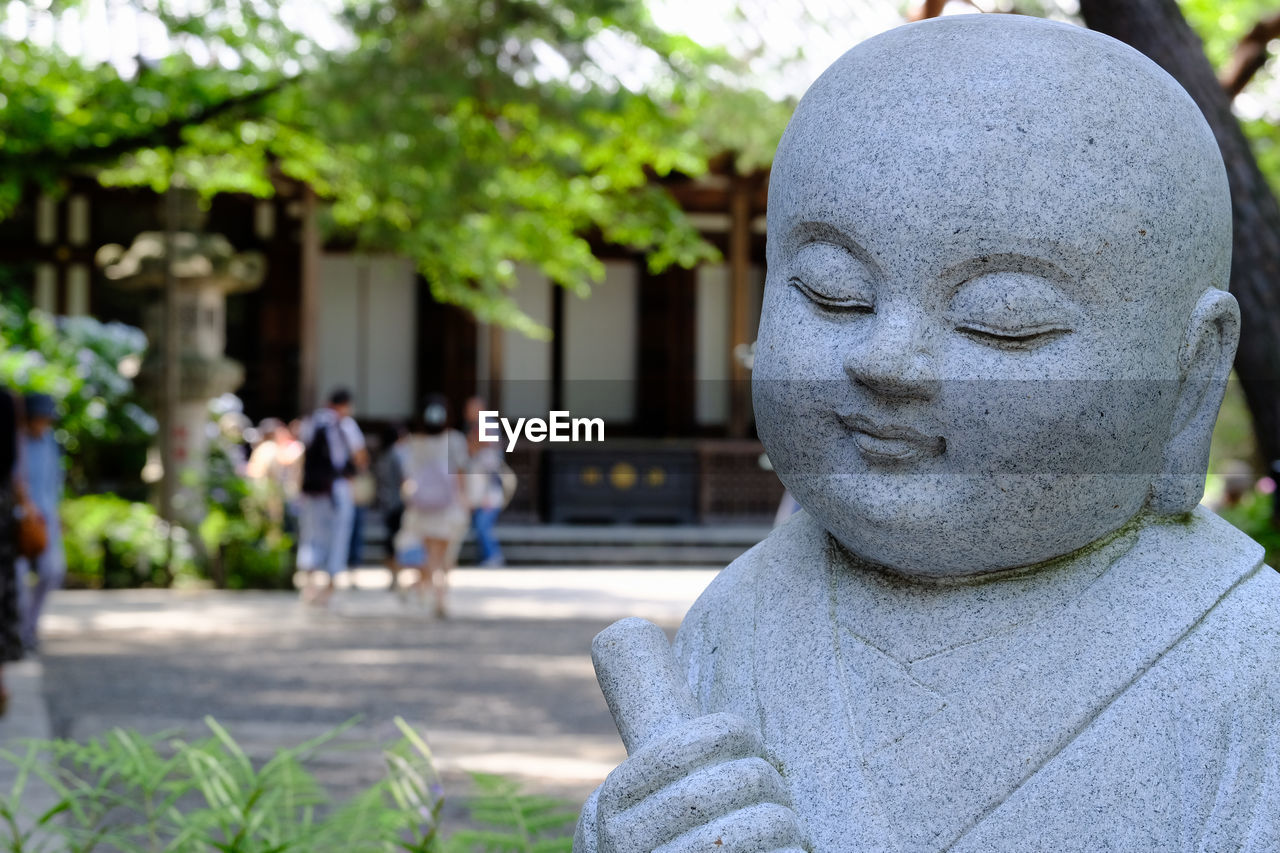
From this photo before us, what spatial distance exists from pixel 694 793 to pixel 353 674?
6.45 metres

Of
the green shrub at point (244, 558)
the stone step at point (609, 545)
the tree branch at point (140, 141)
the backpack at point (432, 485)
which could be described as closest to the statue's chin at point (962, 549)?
the backpack at point (432, 485)

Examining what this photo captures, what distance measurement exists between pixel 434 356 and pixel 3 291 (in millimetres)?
5124

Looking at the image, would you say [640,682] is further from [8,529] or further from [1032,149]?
[8,529]

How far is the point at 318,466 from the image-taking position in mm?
9758

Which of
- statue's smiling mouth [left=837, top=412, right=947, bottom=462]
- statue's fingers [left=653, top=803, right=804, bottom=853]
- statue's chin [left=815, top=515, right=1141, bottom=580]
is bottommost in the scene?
statue's fingers [left=653, top=803, right=804, bottom=853]

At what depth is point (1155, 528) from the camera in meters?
1.80

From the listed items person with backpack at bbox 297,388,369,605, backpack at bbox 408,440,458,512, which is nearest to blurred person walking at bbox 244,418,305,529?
person with backpack at bbox 297,388,369,605

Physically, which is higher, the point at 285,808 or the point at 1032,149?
the point at 1032,149

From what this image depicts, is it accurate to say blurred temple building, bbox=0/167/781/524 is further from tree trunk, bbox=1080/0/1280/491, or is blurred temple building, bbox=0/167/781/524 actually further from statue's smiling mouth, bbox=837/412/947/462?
Result: statue's smiling mouth, bbox=837/412/947/462

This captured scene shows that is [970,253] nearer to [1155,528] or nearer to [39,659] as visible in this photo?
[1155,528]

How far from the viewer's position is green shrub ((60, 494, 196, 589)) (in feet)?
38.2

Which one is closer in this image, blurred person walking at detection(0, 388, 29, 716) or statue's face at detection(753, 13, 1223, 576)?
statue's face at detection(753, 13, 1223, 576)

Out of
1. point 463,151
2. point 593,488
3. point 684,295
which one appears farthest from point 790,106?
point 684,295

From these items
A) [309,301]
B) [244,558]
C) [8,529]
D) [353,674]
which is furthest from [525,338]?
[8,529]
